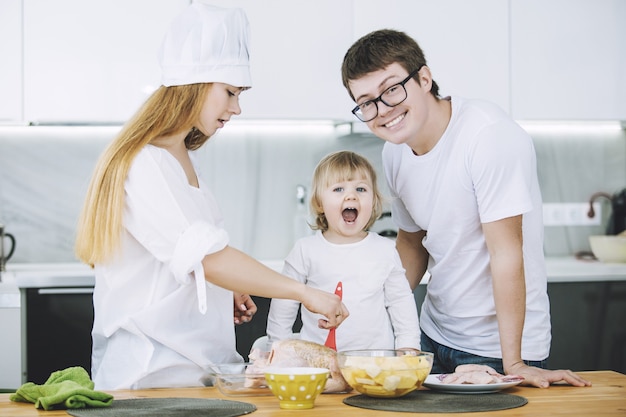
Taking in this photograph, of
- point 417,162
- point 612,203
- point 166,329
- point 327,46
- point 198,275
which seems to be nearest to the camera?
point 198,275

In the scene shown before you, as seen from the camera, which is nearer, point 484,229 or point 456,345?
point 484,229

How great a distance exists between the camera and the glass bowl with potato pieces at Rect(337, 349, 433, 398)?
139 centimetres

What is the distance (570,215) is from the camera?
12.6 ft

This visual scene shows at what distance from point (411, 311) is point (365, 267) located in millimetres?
157

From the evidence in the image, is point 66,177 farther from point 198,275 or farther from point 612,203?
point 612,203

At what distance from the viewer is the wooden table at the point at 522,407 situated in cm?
132

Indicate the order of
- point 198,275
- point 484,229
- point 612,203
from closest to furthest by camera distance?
point 198,275
point 484,229
point 612,203

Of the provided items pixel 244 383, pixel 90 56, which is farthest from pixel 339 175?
pixel 90 56

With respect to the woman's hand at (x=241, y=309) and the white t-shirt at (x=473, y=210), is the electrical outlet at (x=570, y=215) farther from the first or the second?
the woman's hand at (x=241, y=309)

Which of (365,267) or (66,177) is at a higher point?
(66,177)

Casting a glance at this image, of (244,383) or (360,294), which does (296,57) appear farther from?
(244,383)

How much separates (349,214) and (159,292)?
650 millimetres

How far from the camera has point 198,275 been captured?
160 cm

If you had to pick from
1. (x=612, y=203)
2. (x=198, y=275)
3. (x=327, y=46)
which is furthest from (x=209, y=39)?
(x=612, y=203)
